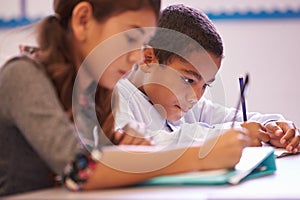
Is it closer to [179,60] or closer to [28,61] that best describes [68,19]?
[28,61]

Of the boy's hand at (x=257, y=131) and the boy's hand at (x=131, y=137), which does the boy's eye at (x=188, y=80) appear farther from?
the boy's hand at (x=131, y=137)

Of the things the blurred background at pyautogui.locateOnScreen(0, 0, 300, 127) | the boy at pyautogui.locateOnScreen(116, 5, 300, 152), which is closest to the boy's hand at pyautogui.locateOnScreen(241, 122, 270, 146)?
the boy at pyautogui.locateOnScreen(116, 5, 300, 152)

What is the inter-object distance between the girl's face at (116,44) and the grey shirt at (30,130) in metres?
0.13

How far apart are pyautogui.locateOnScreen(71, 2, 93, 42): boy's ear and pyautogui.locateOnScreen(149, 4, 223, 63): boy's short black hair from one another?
0.51 meters

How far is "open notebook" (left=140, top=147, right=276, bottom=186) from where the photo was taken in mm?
676

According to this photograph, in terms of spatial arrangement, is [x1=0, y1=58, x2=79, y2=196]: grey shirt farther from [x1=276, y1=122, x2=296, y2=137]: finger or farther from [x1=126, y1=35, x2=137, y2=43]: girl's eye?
[x1=276, y1=122, x2=296, y2=137]: finger

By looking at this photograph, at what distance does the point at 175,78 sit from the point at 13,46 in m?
0.49

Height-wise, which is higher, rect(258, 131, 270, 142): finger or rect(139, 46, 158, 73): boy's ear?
rect(139, 46, 158, 73): boy's ear

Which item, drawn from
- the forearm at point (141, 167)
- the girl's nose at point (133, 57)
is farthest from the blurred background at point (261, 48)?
the forearm at point (141, 167)

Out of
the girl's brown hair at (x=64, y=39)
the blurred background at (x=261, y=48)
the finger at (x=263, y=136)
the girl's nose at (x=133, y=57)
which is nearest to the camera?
the girl's brown hair at (x=64, y=39)

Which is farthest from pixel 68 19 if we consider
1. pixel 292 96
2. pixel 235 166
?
pixel 292 96

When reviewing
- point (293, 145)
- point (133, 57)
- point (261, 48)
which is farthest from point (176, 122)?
point (261, 48)

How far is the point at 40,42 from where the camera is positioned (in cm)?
77

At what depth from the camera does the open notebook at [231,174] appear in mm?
676
